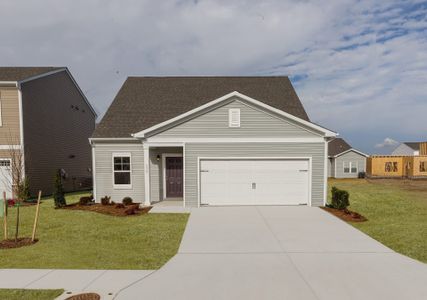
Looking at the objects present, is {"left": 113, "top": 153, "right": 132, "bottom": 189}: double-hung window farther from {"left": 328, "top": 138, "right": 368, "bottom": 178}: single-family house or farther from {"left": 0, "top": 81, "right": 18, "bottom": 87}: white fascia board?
{"left": 328, "top": 138, "right": 368, "bottom": 178}: single-family house

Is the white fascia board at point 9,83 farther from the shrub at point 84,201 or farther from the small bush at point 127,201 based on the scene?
the small bush at point 127,201

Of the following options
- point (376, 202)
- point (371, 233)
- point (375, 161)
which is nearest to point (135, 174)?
point (371, 233)

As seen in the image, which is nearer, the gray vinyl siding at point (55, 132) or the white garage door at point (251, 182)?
the white garage door at point (251, 182)

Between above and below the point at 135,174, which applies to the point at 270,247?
below

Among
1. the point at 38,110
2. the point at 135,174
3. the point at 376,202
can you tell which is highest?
the point at 38,110

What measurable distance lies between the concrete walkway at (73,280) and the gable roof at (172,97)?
31.0 ft

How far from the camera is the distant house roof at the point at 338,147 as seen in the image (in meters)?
34.3

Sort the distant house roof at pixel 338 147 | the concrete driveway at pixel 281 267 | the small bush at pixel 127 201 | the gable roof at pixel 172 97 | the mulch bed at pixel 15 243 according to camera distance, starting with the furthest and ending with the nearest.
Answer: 1. the distant house roof at pixel 338 147
2. the gable roof at pixel 172 97
3. the small bush at pixel 127 201
4. the mulch bed at pixel 15 243
5. the concrete driveway at pixel 281 267

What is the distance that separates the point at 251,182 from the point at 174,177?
4.62 metres

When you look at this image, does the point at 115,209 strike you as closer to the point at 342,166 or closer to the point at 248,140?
the point at 248,140

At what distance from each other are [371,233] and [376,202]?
24.5ft

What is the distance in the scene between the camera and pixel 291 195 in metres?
13.4

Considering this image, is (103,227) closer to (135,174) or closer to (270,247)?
(135,174)

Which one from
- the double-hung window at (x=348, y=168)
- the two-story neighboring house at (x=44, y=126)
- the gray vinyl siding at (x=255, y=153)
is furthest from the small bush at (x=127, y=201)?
the double-hung window at (x=348, y=168)
